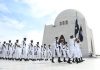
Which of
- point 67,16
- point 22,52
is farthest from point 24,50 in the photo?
point 67,16

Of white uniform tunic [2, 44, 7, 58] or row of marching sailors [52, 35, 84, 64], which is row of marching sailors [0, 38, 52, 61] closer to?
white uniform tunic [2, 44, 7, 58]

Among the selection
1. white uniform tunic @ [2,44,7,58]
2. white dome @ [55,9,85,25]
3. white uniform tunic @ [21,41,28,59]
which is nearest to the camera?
white uniform tunic @ [21,41,28,59]

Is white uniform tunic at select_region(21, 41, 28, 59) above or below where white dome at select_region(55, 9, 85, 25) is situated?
below

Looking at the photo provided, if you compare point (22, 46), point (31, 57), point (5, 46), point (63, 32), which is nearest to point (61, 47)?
point (22, 46)

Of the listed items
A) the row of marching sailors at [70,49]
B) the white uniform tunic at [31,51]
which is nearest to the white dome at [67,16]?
Answer: the white uniform tunic at [31,51]

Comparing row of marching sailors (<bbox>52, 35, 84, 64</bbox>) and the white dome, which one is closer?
row of marching sailors (<bbox>52, 35, 84, 64</bbox>)

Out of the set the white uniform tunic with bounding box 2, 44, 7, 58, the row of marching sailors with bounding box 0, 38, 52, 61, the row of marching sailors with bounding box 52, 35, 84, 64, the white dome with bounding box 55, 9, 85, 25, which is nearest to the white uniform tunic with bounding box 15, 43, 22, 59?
the row of marching sailors with bounding box 0, 38, 52, 61

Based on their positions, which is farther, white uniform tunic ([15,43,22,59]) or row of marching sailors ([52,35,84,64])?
white uniform tunic ([15,43,22,59])

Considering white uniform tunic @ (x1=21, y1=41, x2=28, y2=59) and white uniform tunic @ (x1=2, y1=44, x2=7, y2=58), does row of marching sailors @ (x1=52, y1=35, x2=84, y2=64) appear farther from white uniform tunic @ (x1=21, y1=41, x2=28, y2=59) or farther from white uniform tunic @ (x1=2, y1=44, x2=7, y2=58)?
white uniform tunic @ (x1=2, y1=44, x2=7, y2=58)

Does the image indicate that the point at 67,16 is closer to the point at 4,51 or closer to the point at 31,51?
the point at 31,51

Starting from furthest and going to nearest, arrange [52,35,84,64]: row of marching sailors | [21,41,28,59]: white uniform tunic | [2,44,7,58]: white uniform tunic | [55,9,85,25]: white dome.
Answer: [55,9,85,25]: white dome
[2,44,7,58]: white uniform tunic
[21,41,28,59]: white uniform tunic
[52,35,84,64]: row of marching sailors

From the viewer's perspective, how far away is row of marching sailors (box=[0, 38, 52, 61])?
1286cm

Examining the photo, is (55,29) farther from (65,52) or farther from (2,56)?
(65,52)

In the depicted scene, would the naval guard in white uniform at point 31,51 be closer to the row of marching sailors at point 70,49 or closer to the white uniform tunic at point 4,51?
the white uniform tunic at point 4,51
